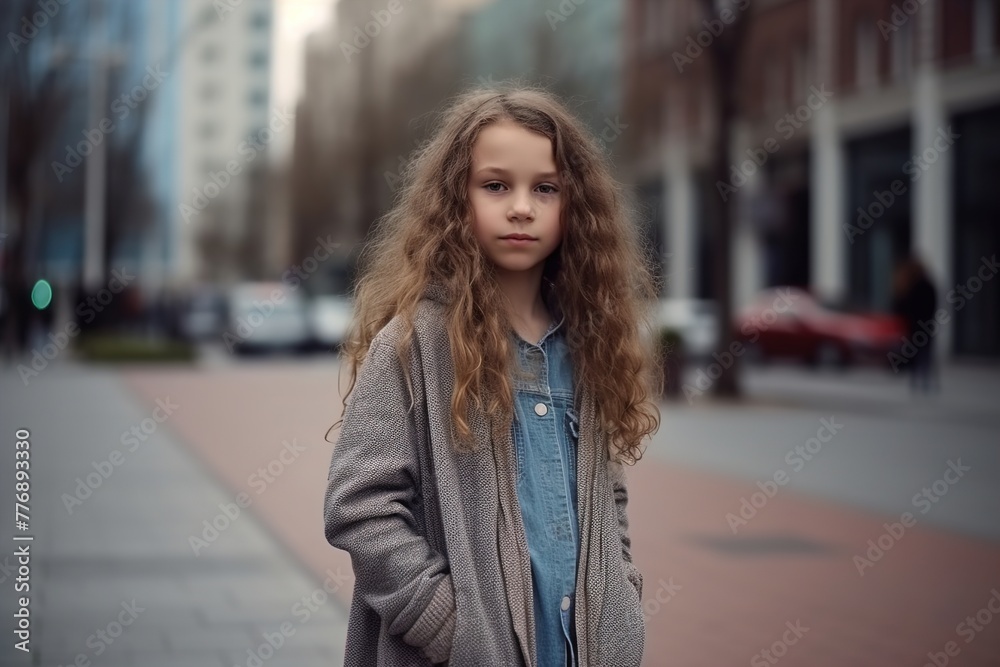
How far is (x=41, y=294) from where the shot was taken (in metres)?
6.09

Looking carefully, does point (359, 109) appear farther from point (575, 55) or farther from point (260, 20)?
point (575, 55)

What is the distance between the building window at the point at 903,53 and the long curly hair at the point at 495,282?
2719 cm

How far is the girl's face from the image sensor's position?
7.86 ft

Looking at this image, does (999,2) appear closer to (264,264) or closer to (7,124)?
(7,124)

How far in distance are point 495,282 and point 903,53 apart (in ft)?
92.3

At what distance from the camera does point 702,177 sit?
3762 centimetres

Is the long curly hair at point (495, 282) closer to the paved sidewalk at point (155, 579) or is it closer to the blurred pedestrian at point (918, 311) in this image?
the paved sidewalk at point (155, 579)

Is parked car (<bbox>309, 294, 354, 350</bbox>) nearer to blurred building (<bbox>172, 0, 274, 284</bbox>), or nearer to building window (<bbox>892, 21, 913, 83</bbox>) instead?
blurred building (<bbox>172, 0, 274, 284</bbox>)

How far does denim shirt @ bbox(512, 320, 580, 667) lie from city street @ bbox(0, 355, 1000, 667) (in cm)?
301

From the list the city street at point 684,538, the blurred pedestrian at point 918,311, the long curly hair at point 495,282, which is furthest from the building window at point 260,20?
the long curly hair at point 495,282

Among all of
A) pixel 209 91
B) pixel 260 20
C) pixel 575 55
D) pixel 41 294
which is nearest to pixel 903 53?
pixel 575 55

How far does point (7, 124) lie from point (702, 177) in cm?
1848

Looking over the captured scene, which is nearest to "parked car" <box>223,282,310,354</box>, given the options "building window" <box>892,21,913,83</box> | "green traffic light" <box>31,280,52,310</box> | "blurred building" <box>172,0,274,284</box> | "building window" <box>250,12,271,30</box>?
"building window" <box>250,12,271,30</box>

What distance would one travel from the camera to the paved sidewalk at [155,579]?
5.34 metres
